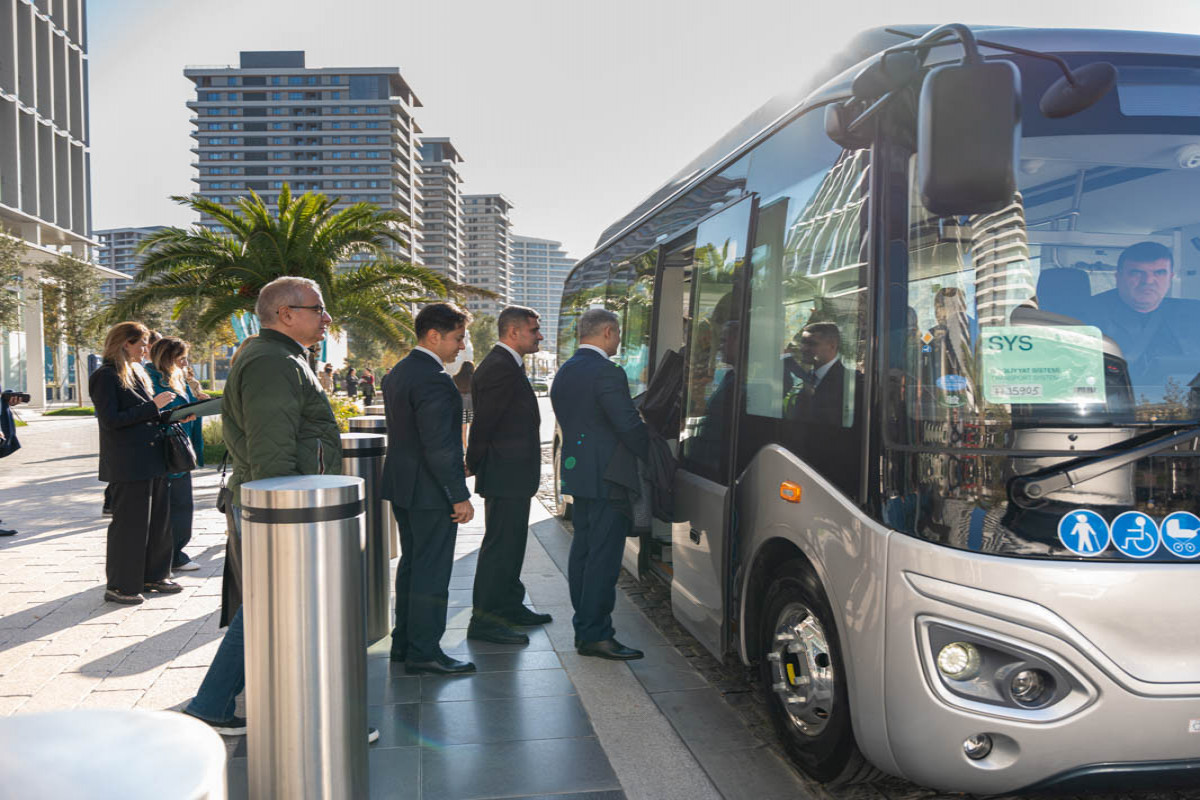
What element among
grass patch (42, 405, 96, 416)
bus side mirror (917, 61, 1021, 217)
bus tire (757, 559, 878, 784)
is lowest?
grass patch (42, 405, 96, 416)

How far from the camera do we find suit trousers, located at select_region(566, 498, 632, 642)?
510 cm

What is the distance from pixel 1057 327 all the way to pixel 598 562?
2878 mm

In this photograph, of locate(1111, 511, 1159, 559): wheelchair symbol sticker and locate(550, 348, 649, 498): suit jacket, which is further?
locate(550, 348, 649, 498): suit jacket

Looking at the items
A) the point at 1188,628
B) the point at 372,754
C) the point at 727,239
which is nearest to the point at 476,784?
the point at 372,754

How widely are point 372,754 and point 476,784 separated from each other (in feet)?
1.83

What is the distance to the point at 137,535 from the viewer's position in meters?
6.18

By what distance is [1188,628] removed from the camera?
8.86 feet

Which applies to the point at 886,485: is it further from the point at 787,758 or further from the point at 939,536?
the point at 787,758

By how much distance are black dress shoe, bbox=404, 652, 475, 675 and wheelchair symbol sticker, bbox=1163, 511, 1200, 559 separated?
11.2 ft

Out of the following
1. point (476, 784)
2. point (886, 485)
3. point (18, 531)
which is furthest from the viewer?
point (18, 531)

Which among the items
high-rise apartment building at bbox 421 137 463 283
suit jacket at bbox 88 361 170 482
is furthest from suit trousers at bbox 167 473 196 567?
high-rise apartment building at bbox 421 137 463 283

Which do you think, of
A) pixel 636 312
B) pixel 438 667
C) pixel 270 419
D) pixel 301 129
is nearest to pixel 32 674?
pixel 438 667

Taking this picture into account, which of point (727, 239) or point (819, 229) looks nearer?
point (819, 229)

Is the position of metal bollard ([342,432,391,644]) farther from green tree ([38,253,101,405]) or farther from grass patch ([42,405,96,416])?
green tree ([38,253,101,405])
